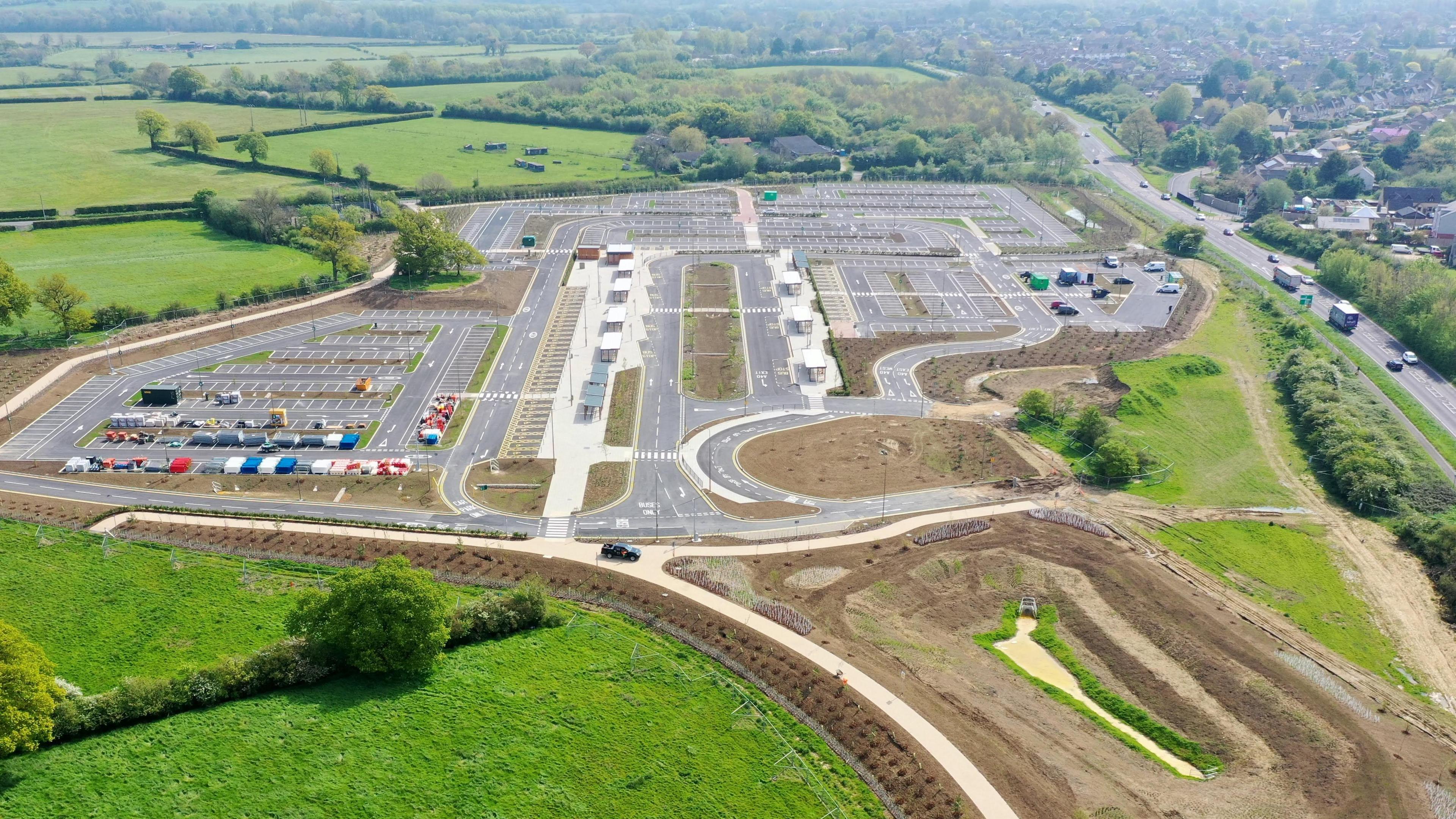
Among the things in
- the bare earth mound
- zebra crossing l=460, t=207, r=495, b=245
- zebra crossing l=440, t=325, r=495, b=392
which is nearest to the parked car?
the bare earth mound

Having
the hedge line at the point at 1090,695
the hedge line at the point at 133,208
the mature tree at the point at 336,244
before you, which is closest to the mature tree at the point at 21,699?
the hedge line at the point at 1090,695

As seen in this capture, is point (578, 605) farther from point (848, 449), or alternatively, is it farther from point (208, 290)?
point (208, 290)

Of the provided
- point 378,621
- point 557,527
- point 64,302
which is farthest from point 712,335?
point 64,302

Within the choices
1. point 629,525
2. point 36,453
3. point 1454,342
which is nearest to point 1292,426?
point 1454,342

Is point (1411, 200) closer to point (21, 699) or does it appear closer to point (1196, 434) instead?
point (1196, 434)

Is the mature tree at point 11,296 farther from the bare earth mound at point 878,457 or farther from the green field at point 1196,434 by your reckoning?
the green field at point 1196,434

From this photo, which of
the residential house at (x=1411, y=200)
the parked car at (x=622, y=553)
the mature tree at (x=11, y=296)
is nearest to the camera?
the parked car at (x=622, y=553)
